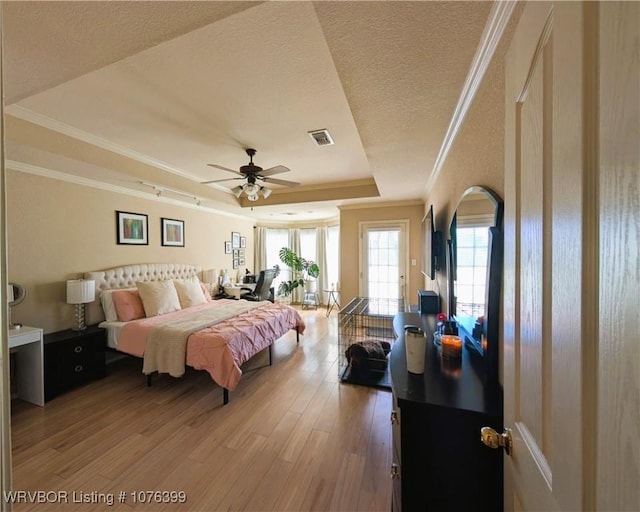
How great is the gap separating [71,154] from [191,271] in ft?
8.73

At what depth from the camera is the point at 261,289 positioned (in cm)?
542

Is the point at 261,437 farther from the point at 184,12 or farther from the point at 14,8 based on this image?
the point at 14,8

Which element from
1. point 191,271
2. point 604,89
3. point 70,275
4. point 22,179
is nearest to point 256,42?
point 604,89

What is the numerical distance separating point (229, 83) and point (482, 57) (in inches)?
64.4

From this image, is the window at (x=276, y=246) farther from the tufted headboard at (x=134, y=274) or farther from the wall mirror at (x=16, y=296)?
the wall mirror at (x=16, y=296)

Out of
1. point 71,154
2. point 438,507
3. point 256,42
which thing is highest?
point 256,42

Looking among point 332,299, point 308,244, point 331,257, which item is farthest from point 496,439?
point 308,244

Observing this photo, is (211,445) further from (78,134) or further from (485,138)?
(78,134)

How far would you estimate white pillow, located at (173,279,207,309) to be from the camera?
4082 mm

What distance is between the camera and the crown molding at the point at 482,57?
1029mm

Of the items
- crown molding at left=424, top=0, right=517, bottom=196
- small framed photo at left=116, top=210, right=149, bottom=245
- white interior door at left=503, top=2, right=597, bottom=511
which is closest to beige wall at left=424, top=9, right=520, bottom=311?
crown molding at left=424, top=0, right=517, bottom=196

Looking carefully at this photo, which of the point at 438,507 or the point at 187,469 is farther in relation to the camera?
the point at 187,469

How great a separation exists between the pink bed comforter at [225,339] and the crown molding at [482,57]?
2.74 meters

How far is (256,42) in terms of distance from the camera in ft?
5.14
